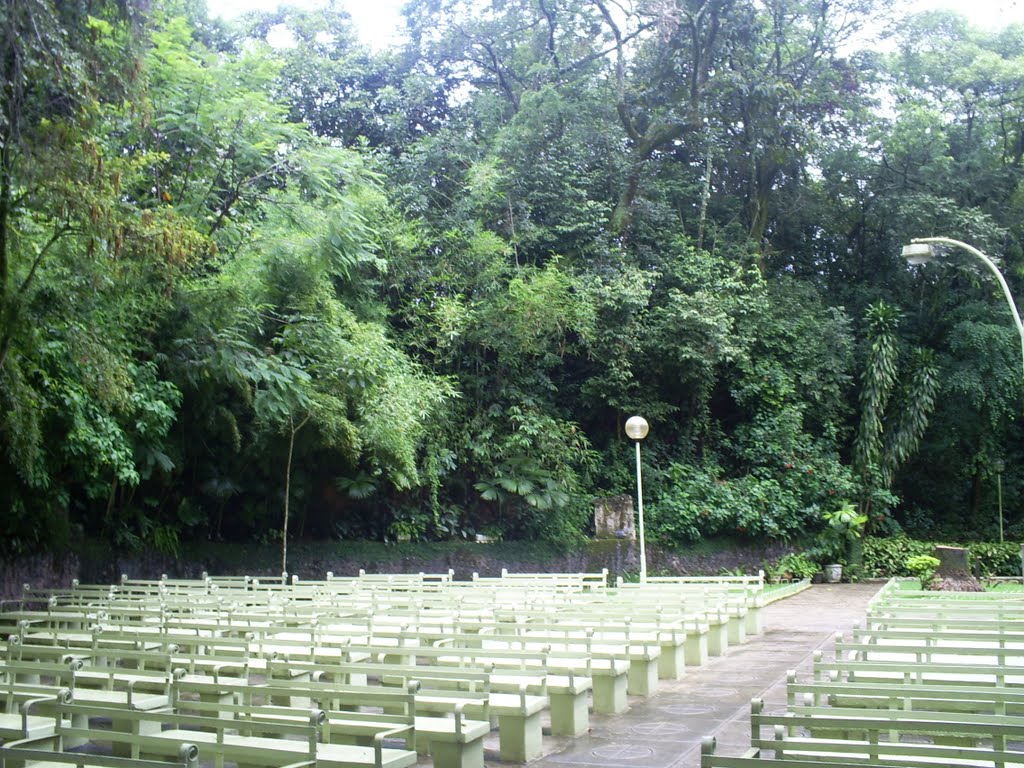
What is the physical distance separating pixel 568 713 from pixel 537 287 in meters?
15.8

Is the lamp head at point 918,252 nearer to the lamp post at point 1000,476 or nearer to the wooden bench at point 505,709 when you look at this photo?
the wooden bench at point 505,709

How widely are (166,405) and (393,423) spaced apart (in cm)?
443

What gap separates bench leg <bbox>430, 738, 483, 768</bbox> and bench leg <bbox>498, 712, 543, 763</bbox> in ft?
2.40

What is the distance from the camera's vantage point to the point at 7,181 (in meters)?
10.1

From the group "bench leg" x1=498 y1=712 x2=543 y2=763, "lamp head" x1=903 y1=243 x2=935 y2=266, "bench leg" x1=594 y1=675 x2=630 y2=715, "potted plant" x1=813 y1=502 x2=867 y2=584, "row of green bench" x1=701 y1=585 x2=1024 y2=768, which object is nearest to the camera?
"row of green bench" x1=701 y1=585 x2=1024 y2=768

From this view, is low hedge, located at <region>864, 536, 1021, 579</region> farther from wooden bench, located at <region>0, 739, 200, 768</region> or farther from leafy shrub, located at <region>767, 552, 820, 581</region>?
wooden bench, located at <region>0, 739, 200, 768</region>

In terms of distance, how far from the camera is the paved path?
6.72 metres

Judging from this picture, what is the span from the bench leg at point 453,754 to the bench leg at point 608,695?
2.38m

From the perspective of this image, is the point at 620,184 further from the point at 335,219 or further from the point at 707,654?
the point at 707,654

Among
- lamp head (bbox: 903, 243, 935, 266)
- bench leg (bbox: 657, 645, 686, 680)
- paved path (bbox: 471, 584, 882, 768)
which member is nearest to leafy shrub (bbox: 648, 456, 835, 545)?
paved path (bbox: 471, 584, 882, 768)

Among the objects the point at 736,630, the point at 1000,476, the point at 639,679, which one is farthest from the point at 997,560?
the point at 639,679

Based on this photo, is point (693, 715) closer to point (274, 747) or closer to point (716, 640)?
point (716, 640)

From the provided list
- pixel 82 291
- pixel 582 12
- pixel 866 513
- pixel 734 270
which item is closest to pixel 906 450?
pixel 866 513

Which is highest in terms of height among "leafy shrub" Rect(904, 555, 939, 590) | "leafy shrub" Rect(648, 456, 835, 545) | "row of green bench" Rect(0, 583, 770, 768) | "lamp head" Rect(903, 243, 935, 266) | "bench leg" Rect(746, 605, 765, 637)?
"lamp head" Rect(903, 243, 935, 266)
